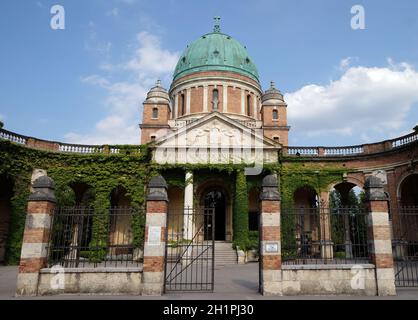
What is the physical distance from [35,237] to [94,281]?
6.74 feet

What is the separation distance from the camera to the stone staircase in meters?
20.6

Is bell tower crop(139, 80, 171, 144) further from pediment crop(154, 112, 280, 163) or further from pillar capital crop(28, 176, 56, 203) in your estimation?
pillar capital crop(28, 176, 56, 203)

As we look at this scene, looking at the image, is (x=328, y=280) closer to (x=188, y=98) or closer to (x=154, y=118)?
(x=154, y=118)

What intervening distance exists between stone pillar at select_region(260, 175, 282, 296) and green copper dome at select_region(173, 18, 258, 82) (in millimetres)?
25915

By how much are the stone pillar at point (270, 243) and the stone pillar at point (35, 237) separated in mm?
6162

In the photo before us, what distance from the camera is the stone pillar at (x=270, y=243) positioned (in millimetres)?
9289

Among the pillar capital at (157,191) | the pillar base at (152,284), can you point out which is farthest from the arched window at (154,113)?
the pillar base at (152,284)

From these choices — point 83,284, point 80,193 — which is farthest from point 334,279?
point 80,193

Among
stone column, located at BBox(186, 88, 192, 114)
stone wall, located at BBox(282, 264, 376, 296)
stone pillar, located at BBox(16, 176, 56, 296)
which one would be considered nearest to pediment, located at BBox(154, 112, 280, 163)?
stone column, located at BBox(186, 88, 192, 114)

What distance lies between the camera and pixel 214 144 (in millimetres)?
24000

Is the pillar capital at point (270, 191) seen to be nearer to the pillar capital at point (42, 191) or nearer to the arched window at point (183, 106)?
the pillar capital at point (42, 191)

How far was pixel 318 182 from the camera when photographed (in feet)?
82.6

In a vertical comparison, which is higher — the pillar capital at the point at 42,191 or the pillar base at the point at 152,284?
the pillar capital at the point at 42,191

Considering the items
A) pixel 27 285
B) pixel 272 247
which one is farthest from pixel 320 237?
pixel 27 285
